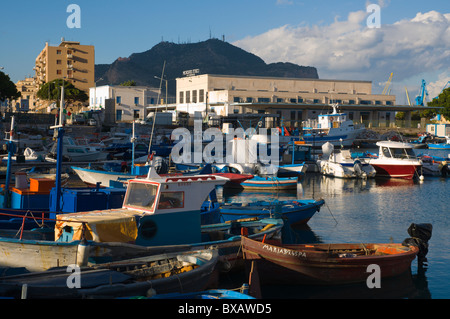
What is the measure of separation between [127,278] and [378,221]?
1824 cm

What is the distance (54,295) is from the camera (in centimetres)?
1109

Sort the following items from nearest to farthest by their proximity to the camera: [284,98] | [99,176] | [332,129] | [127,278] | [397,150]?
1. [127,278]
2. [99,176]
3. [397,150]
4. [332,129]
5. [284,98]


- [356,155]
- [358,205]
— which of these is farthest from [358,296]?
[356,155]

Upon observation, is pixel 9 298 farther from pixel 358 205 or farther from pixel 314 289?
pixel 358 205

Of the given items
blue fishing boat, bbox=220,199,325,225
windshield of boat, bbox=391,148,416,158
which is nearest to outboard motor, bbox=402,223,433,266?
blue fishing boat, bbox=220,199,325,225

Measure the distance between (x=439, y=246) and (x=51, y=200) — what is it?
640 inches

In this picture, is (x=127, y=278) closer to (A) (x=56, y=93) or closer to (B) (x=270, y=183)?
(B) (x=270, y=183)

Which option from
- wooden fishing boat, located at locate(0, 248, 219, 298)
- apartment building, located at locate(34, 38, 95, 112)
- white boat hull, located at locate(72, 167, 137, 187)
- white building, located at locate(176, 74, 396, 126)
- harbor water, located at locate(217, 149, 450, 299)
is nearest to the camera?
wooden fishing boat, located at locate(0, 248, 219, 298)

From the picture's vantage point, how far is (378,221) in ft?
89.4

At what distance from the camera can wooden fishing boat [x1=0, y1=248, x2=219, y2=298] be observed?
36.9ft

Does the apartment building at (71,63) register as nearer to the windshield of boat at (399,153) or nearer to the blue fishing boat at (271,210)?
the windshield of boat at (399,153)

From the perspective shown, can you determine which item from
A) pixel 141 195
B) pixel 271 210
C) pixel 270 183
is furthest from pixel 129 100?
pixel 141 195

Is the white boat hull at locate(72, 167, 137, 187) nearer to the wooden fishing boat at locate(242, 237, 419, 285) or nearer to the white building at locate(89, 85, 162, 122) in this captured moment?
the wooden fishing boat at locate(242, 237, 419, 285)

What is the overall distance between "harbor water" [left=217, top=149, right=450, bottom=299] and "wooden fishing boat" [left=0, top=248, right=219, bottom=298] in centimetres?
283
